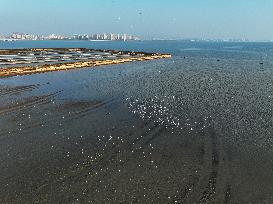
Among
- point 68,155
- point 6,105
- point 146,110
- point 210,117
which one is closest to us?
point 68,155

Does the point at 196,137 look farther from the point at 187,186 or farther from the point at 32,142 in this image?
the point at 32,142

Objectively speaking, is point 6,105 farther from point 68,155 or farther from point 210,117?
point 210,117

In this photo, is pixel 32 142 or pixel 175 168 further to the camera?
pixel 32 142

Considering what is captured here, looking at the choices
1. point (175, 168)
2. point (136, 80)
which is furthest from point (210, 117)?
point (136, 80)

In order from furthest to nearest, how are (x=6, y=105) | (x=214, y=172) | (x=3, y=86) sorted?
(x=3, y=86), (x=6, y=105), (x=214, y=172)

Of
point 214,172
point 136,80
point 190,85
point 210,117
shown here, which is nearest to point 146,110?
point 210,117

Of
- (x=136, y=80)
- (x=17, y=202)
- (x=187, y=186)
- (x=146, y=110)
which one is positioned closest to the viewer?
(x=17, y=202)
